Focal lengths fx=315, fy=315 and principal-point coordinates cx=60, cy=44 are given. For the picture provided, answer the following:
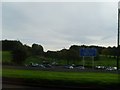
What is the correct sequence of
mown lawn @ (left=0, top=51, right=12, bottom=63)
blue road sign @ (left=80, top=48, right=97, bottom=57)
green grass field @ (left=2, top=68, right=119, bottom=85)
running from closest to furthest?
green grass field @ (left=2, top=68, right=119, bottom=85) → mown lawn @ (left=0, top=51, right=12, bottom=63) → blue road sign @ (left=80, top=48, right=97, bottom=57)

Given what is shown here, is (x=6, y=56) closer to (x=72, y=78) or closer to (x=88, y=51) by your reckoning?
(x=88, y=51)

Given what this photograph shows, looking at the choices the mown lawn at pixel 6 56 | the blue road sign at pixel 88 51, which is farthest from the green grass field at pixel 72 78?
the blue road sign at pixel 88 51

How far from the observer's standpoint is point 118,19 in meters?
21.2

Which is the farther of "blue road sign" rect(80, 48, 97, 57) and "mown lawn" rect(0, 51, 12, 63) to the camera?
"blue road sign" rect(80, 48, 97, 57)

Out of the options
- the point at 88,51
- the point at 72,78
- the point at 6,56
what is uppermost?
the point at 88,51

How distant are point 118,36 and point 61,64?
1322 inches

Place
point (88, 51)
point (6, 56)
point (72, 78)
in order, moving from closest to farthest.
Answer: point (72, 78) → point (88, 51) → point (6, 56)

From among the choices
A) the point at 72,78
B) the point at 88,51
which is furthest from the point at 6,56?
the point at 72,78

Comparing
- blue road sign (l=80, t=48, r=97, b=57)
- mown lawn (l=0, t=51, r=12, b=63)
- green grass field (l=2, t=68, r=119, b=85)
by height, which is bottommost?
green grass field (l=2, t=68, r=119, b=85)

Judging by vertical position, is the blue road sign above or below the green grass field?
above

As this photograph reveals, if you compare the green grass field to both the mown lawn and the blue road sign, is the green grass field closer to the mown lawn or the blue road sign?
the mown lawn

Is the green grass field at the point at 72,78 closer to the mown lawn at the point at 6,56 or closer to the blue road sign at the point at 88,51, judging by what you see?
the mown lawn at the point at 6,56

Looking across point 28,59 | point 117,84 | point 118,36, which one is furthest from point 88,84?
point 28,59

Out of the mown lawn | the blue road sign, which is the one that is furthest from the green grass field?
the blue road sign
